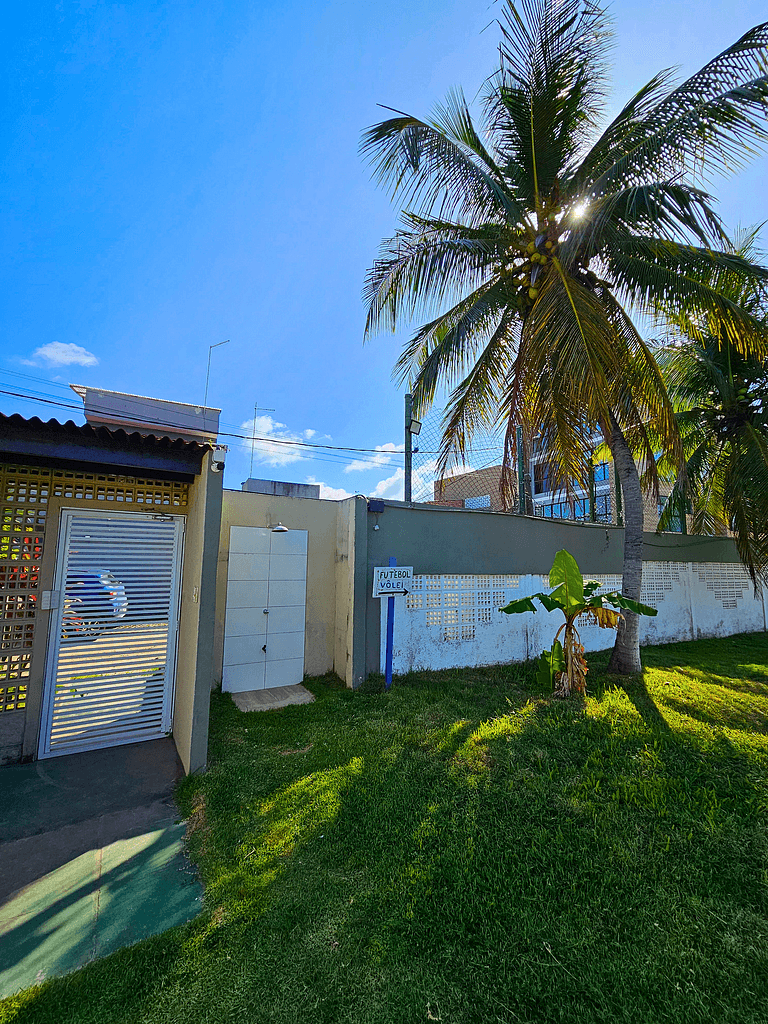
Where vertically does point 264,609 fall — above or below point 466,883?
above

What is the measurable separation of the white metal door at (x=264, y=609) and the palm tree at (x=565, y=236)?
3.17m

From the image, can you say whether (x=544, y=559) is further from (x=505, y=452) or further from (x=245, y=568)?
(x=245, y=568)

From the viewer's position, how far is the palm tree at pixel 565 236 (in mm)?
5066

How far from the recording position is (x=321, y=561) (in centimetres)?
684

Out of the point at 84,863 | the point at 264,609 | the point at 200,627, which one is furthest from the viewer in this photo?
the point at 264,609

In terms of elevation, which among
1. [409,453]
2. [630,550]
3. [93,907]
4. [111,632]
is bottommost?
[93,907]

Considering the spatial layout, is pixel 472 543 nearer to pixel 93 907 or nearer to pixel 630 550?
pixel 630 550

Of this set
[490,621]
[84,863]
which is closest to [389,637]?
[490,621]

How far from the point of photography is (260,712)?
530 centimetres

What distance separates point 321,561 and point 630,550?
5036 millimetres

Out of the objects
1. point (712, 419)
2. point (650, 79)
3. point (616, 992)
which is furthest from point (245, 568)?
point (712, 419)

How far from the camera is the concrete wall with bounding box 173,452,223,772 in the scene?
12.4 feet

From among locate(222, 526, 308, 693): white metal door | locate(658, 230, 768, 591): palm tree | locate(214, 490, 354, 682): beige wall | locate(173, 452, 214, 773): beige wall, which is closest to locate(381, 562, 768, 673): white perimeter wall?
locate(214, 490, 354, 682): beige wall

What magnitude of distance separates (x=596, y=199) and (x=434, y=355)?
2897 millimetres
